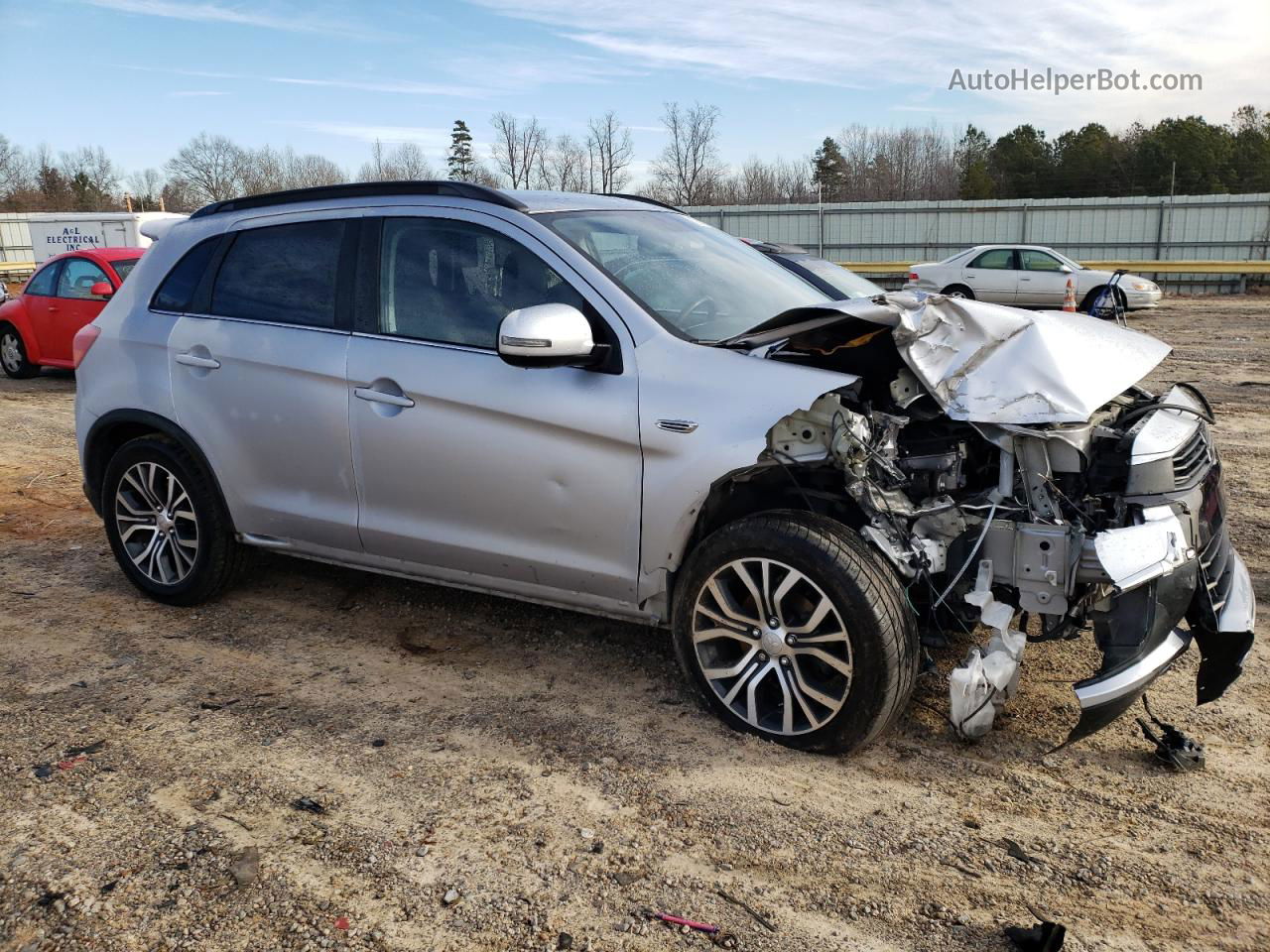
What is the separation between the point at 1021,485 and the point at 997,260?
762 inches

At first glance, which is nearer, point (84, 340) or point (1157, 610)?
point (1157, 610)

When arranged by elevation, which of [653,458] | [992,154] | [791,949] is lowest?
[791,949]

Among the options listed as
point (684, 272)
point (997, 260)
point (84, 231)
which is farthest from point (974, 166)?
point (684, 272)

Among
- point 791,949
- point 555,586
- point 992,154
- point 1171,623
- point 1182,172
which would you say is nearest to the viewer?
point 791,949

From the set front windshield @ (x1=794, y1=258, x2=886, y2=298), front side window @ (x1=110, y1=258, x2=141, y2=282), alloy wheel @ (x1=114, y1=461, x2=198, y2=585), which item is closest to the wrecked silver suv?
alloy wheel @ (x1=114, y1=461, x2=198, y2=585)

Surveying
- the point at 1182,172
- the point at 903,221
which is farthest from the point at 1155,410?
the point at 1182,172

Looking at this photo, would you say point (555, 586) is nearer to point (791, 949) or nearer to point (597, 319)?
point (597, 319)

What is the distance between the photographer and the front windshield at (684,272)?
383 cm

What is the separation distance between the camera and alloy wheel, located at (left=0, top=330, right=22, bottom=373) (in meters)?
13.6

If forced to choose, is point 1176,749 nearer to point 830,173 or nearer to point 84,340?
point 84,340

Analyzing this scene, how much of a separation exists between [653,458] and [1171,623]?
1.73 metres

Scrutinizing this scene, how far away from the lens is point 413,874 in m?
2.87

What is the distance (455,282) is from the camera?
4.04 m

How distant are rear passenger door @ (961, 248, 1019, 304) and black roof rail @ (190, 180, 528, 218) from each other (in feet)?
60.6
